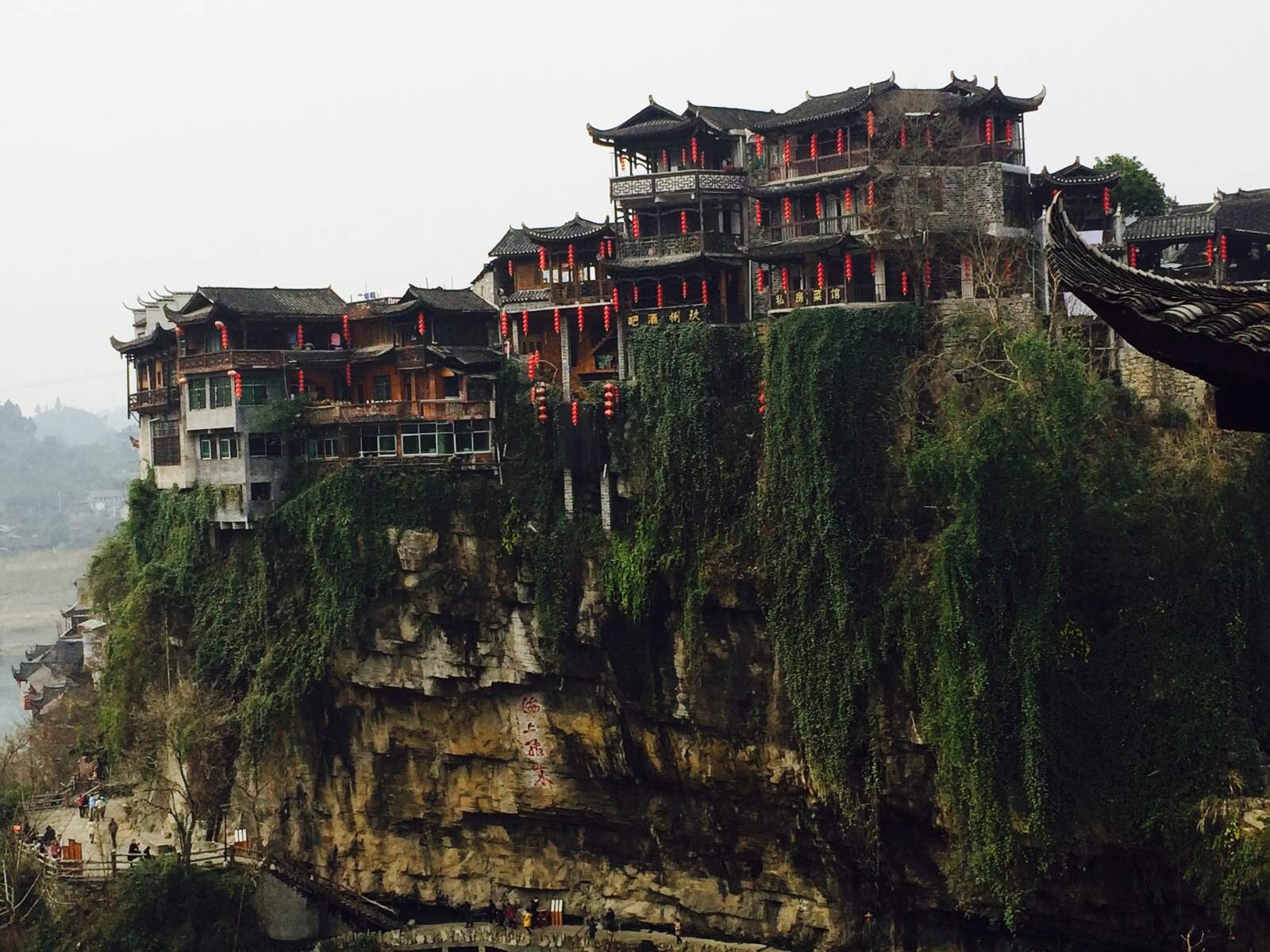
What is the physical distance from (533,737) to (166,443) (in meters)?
12.1

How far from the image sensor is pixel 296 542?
33156mm

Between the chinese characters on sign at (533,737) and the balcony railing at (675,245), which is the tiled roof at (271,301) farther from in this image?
the chinese characters on sign at (533,737)

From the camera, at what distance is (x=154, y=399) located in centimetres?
3712

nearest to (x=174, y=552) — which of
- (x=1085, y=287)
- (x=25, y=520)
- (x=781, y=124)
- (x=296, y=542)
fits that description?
(x=296, y=542)

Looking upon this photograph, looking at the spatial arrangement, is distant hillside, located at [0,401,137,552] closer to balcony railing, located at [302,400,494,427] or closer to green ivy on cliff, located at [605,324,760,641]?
balcony railing, located at [302,400,494,427]

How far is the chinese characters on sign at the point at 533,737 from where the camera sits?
101ft

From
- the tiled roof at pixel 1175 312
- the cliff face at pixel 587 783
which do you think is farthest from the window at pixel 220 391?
the tiled roof at pixel 1175 312

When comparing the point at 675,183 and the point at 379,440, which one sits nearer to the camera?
the point at 675,183

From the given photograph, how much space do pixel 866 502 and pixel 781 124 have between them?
871 centimetres

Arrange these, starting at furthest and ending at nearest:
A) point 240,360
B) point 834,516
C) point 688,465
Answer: point 240,360 < point 688,465 < point 834,516

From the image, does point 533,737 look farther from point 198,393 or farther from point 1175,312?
point 1175,312

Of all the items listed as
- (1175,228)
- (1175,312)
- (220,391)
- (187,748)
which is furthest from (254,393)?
(1175,312)

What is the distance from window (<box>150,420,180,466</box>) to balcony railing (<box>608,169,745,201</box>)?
1201 centimetres

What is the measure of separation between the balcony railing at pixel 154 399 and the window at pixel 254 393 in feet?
9.75
